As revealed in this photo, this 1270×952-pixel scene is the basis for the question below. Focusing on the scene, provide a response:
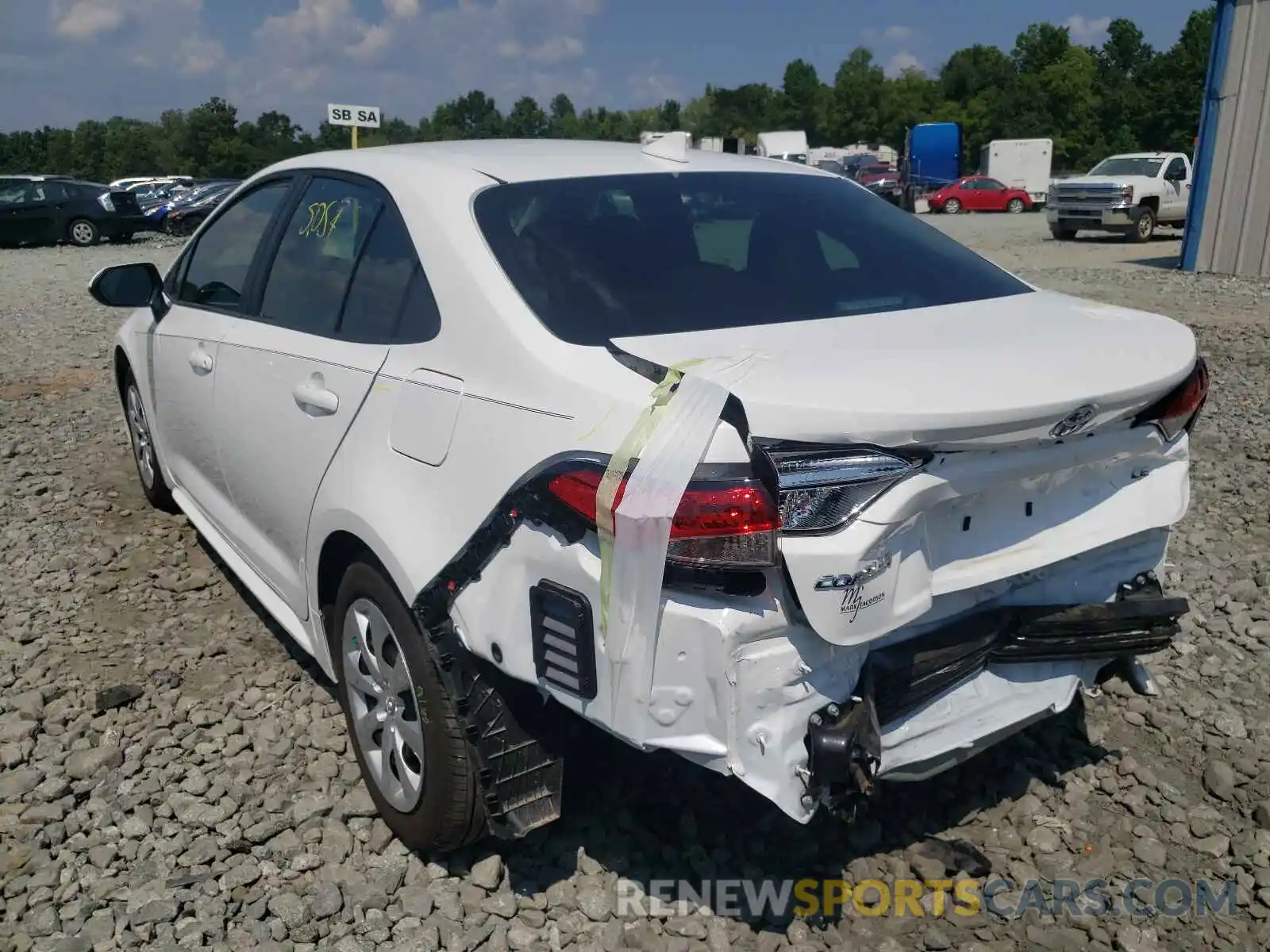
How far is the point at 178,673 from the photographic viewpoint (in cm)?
369

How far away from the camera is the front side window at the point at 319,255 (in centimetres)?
296

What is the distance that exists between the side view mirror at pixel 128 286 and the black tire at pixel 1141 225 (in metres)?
21.1

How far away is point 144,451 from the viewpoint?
199 inches

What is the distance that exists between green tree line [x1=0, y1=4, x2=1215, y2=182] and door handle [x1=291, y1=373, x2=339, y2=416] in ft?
170

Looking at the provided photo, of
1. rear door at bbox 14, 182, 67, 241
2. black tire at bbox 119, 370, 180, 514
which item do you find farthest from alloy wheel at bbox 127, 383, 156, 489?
rear door at bbox 14, 182, 67, 241

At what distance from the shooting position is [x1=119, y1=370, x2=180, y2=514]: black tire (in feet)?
16.1

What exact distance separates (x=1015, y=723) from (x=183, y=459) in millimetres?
3278

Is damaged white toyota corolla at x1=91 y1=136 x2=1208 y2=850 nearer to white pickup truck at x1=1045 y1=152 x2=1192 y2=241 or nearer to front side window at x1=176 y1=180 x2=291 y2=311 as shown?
front side window at x1=176 y1=180 x2=291 y2=311

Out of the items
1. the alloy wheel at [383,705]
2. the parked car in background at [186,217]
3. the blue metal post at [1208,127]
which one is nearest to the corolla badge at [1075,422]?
the alloy wheel at [383,705]

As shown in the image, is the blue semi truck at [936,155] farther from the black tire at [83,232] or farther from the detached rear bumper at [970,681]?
the detached rear bumper at [970,681]

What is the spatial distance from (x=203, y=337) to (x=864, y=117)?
294 feet

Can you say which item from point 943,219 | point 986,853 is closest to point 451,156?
point 986,853

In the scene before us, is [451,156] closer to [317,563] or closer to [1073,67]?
[317,563]

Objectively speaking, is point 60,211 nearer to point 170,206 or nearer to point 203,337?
point 170,206
